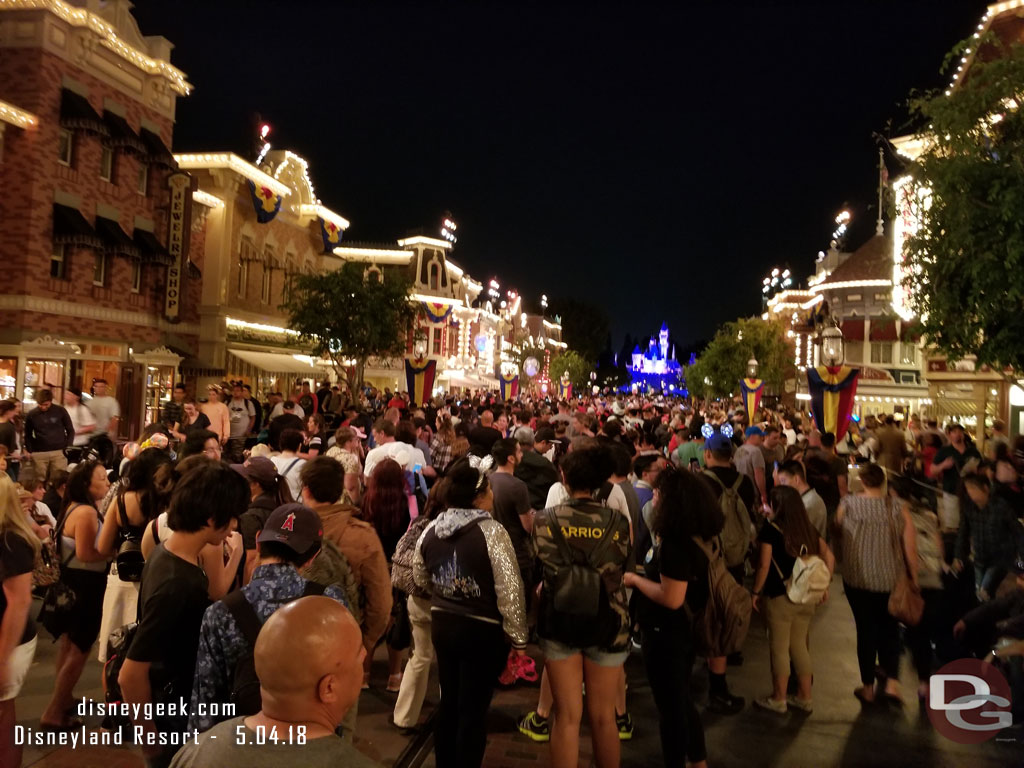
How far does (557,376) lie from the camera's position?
7169cm

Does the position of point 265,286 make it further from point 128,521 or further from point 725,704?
point 725,704

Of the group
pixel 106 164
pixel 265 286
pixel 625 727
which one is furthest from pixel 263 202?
pixel 625 727

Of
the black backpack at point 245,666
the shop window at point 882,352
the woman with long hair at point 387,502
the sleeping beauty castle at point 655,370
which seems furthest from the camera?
the sleeping beauty castle at point 655,370

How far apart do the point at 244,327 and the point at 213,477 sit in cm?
2338

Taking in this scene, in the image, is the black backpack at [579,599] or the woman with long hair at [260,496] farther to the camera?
the woman with long hair at [260,496]

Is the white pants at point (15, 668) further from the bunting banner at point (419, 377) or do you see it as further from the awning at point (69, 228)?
the awning at point (69, 228)

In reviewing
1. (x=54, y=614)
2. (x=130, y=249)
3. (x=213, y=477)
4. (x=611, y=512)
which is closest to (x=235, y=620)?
(x=213, y=477)

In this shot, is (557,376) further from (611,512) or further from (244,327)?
(611,512)

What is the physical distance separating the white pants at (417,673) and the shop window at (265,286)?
2432cm

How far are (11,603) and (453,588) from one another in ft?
6.75

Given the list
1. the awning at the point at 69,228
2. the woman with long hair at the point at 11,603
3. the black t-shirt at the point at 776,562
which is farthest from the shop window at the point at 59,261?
the black t-shirt at the point at 776,562

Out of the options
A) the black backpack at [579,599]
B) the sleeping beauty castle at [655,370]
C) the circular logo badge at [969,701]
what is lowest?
the circular logo badge at [969,701]

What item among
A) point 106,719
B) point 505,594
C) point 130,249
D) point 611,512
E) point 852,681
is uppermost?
point 130,249

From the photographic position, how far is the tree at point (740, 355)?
149 feet
